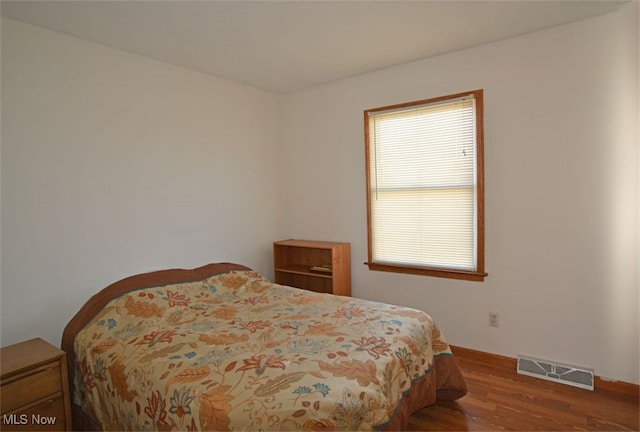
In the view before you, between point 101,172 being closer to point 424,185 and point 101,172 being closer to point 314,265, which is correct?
point 314,265

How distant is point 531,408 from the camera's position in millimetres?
2250

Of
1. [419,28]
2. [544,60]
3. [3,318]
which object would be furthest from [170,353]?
[544,60]

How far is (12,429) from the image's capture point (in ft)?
5.82

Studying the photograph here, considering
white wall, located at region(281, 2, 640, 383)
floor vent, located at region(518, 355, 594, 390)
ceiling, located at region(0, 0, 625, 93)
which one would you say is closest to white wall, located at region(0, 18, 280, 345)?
ceiling, located at region(0, 0, 625, 93)

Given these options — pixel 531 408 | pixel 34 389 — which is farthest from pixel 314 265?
pixel 34 389

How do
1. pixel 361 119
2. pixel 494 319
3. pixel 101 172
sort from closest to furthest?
1. pixel 101 172
2. pixel 494 319
3. pixel 361 119

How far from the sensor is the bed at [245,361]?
4.71 ft

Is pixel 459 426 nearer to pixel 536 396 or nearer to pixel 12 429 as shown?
pixel 536 396

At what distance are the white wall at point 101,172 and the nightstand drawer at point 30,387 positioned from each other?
451 mm

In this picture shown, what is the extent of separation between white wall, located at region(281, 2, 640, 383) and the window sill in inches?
2.1

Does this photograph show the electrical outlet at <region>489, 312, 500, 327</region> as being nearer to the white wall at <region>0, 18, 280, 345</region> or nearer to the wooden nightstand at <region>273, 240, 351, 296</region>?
the wooden nightstand at <region>273, 240, 351, 296</region>

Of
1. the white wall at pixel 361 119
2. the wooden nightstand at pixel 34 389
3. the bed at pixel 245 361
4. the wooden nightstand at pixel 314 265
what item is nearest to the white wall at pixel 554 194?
the white wall at pixel 361 119

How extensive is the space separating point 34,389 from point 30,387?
25 mm

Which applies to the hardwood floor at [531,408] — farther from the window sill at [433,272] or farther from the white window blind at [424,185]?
the white window blind at [424,185]
